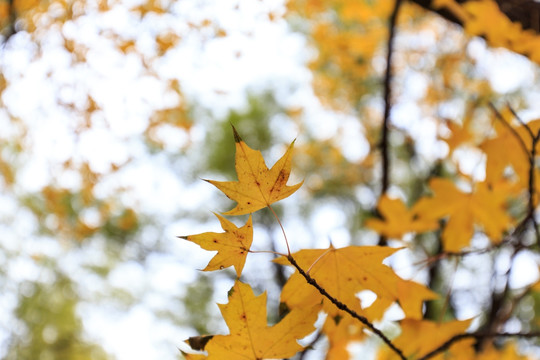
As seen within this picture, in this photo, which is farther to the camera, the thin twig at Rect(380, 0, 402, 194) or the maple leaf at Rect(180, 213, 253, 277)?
the thin twig at Rect(380, 0, 402, 194)

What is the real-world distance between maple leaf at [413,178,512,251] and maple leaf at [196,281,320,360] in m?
0.60

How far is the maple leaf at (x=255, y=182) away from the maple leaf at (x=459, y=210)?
687 millimetres

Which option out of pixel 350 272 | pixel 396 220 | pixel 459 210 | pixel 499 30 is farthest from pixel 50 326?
pixel 499 30

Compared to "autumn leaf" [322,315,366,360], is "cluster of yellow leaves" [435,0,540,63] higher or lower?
higher

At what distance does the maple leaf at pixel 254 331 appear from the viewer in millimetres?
572

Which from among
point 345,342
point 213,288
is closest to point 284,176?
point 345,342

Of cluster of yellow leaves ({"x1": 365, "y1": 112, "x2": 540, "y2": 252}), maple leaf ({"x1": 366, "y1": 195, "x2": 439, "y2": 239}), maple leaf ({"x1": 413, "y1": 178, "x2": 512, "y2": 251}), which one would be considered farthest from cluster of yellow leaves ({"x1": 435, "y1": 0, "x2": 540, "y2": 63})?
maple leaf ({"x1": 366, "y1": 195, "x2": 439, "y2": 239})

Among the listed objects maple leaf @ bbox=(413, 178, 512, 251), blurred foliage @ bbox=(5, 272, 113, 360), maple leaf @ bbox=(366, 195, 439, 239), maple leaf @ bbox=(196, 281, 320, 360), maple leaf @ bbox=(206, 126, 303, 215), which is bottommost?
blurred foliage @ bbox=(5, 272, 113, 360)

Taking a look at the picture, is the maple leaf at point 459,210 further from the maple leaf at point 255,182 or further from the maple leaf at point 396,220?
the maple leaf at point 255,182

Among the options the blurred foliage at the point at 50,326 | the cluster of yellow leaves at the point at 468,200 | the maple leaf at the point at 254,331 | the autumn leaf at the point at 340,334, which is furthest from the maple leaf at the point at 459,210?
the blurred foliage at the point at 50,326

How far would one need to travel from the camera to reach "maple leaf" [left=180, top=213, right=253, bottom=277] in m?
0.53

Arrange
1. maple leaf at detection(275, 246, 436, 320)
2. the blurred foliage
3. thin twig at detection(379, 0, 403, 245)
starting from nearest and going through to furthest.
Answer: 1. maple leaf at detection(275, 246, 436, 320)
2. thin twig at detection(379, 0, 403, 245)
3. the blurred foliage

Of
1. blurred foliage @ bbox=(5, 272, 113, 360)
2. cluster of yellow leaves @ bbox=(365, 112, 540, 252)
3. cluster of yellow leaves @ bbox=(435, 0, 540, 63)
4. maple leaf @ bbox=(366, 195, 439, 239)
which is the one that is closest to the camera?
cluster of yellow leaves @ bbox=(365, 112, 540, 252)

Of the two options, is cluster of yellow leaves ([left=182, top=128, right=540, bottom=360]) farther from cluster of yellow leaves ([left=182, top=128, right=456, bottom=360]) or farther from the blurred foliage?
the blurred foliage
